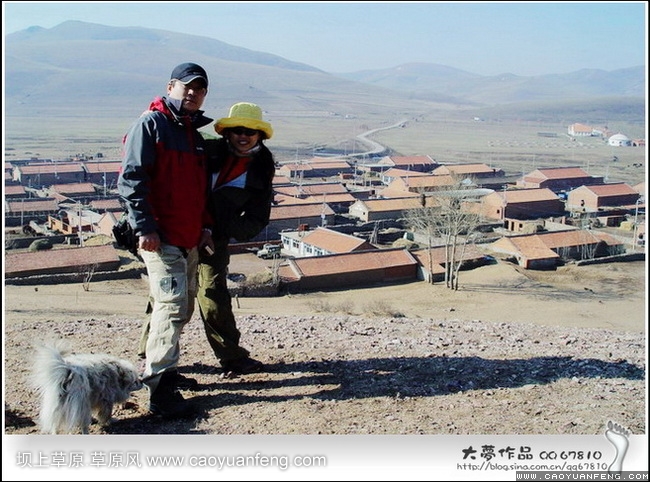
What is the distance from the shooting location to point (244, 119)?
155 inches

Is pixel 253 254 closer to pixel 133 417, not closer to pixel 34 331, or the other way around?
pixel 34 331

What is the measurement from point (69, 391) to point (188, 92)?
5.43 ft

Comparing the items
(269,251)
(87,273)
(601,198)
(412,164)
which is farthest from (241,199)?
(412,164)

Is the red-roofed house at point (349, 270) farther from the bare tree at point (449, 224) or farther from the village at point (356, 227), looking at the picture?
the bare tree at point (449, 224)

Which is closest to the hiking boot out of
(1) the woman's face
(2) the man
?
(2) the man

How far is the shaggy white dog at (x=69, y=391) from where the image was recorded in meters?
3.33

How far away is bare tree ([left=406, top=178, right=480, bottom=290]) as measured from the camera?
22797mm

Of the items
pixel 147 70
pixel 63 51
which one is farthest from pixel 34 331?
pixel 63 51

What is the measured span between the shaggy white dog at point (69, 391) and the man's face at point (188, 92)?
1.43 m

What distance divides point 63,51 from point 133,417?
677 feet

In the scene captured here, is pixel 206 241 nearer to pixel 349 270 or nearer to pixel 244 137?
pixel 244 137

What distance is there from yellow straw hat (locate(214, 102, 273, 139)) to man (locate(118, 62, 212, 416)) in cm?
26

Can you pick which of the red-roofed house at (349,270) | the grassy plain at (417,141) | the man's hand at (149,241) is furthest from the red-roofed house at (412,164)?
the man's hand at (149,241)

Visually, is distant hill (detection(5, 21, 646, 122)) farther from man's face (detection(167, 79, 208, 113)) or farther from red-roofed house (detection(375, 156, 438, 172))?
man's face (detection(167, 79, 208, 113))
